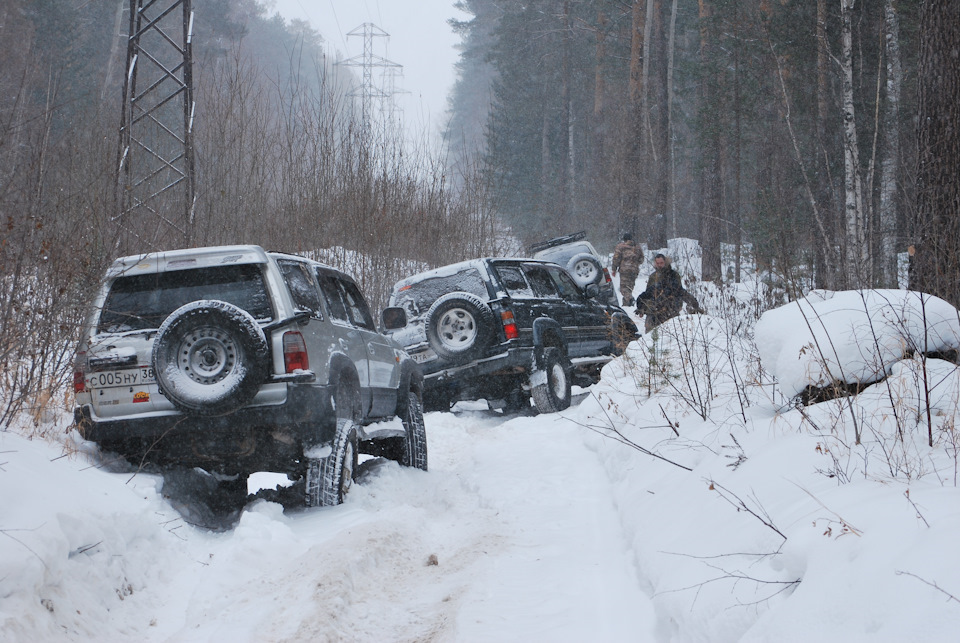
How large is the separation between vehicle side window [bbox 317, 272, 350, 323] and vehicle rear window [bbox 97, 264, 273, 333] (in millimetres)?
1161

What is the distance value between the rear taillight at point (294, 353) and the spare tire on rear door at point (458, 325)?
4.35 m

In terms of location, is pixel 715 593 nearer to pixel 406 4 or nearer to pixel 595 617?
pixel 595 617

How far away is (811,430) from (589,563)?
Result: 59.4 inches

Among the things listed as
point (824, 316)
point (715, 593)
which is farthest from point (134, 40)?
point (715, 593)

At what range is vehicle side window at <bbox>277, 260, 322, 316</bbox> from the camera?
21.0ft

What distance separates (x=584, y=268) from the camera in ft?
59.8

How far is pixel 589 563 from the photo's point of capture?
489 cm

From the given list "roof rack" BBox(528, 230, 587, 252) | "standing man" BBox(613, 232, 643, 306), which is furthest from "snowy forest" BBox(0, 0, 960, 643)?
"standing man" BBox(613, 232, 643, 306)

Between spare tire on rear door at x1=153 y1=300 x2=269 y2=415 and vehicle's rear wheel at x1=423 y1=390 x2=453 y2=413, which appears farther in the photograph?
vehicle's rear wheel at x1=423 y1=390 x2=453 y2=413

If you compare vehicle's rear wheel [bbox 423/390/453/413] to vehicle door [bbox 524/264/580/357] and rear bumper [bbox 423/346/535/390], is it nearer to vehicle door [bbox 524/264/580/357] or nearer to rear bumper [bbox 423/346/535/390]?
rear bumper [bbox 423/346/535/390]

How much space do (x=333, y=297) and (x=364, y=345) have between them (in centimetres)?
53

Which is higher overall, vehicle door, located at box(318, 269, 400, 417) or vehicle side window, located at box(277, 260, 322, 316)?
vehicle side window, located at box(277, 260, 322, 316)

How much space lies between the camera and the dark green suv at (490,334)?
10250 millimetres

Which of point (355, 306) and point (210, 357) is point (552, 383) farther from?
point (210, 357)
